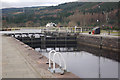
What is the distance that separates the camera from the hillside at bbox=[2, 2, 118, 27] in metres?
48.9

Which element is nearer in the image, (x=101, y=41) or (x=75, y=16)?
(x=101, y=41)

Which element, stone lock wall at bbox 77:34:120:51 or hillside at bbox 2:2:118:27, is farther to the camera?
hillside at bbox 2:2:118:27

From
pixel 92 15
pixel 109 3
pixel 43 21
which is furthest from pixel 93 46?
pixel 43 21

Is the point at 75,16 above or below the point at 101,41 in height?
above

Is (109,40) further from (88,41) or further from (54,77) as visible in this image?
(54,77)

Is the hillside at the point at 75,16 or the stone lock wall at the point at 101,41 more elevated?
the hillside at the point at 75,16

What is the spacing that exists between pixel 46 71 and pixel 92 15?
47957 millimetres

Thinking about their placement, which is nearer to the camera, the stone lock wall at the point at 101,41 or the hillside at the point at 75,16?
the stone lock wall at the point at 101,41

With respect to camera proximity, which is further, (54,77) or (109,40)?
→ (109,40)

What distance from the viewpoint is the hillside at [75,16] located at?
48.9m

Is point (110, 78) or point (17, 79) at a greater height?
point (17, 79)

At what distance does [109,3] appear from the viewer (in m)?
58.1

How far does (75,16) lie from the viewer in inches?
2178

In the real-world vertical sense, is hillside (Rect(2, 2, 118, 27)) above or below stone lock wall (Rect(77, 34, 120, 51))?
above
